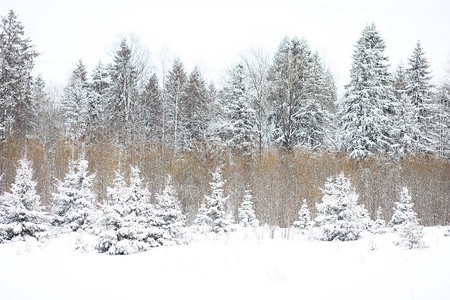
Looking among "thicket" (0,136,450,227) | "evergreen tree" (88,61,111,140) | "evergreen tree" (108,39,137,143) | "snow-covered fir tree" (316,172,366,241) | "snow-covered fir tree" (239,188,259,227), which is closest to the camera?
"snow-covered fir tree" (316,172,366,241)

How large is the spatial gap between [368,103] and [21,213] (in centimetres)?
2210

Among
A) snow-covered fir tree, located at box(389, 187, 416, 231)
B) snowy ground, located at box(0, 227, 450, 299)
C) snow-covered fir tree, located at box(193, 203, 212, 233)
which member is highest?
snow-covered fir tree, located at box(389, 187, 416, 231)

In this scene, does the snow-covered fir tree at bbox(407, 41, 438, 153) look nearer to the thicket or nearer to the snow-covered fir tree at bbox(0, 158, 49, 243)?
the thicket

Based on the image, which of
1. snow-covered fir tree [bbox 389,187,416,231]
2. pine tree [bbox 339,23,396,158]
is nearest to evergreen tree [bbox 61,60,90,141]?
pine tree [bbox 339,23,396,158]

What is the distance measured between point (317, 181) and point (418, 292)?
12349 mm

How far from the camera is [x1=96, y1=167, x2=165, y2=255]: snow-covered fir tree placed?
368 inches

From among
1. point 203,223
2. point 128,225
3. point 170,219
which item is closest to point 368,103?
point 203,223

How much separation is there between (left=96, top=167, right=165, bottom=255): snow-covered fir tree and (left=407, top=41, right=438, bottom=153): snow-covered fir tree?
2400 centimetres

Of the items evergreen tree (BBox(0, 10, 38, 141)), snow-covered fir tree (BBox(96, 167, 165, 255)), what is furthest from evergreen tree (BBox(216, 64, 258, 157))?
snow-covered fir tree (BBox(96, 167, 165, 255))

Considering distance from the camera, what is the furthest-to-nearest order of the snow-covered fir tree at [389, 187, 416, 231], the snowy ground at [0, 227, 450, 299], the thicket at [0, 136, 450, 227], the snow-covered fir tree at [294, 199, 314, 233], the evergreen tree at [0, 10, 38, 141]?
the evergreen tree at [0, 10, 38, 141]
the thicket at [0, 136, 450, 227]
the snow-covered fir tree at [294, 199, 314, 233]
the snow-covered fir tree at [389, 187, 416, 231]
the snowy ground at [0, 227, 450, 299]

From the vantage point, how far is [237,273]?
21.5ft

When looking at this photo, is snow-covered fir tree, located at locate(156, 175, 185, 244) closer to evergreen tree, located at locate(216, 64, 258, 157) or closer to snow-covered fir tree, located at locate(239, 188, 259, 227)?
snow-covered fir tree, located at locate(239, 188, 259, 227)

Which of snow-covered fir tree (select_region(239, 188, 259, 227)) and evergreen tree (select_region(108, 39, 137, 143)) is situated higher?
evergreen tree (select_region(108, 39, 137, 143))

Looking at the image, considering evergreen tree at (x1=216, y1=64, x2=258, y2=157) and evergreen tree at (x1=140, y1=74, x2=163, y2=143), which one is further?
evergreen tree at (x1=140, y1=74, x2=163, y2=143)
